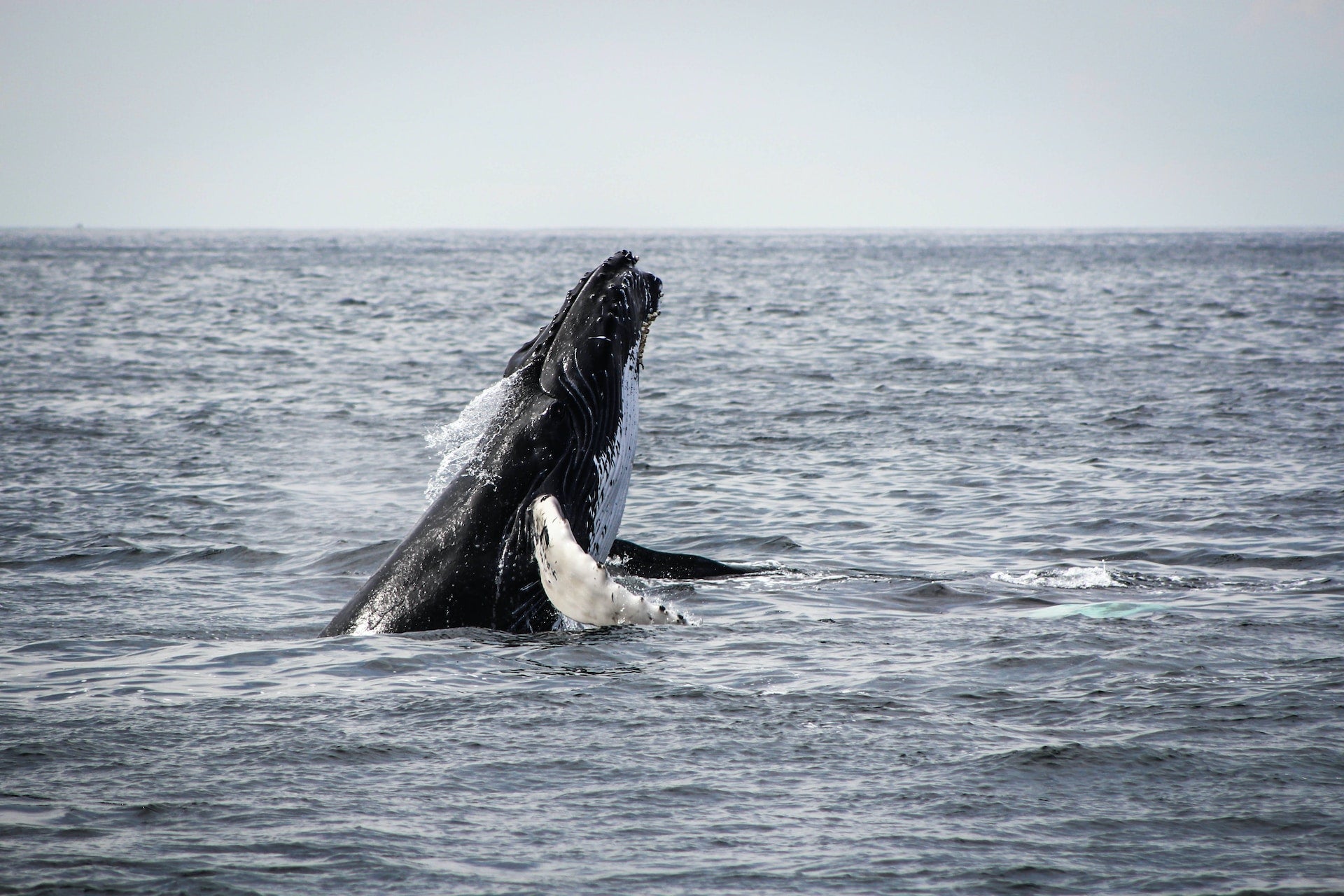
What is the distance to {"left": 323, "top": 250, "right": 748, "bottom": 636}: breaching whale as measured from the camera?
789 cm

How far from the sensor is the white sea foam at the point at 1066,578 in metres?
9.67

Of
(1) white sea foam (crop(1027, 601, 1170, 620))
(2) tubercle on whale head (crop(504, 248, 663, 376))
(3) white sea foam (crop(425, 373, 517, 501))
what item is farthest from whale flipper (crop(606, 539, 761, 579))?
(1) white sea foam (crop(1027, 601, 1170, 620))

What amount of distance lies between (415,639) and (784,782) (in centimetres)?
304

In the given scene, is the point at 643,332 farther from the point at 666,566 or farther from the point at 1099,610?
the point at 1099,610

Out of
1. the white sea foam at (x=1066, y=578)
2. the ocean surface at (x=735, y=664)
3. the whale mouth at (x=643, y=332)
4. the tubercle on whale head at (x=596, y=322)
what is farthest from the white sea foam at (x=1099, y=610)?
the tubercle on whale head at (x=596, y=322)

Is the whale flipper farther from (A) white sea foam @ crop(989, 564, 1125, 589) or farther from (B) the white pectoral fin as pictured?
(A) white sea foam @ crop(989, 564, 1125, 589)

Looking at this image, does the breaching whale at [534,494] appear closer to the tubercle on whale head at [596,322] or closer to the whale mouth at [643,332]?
the tubercle on whale head at [596,322]

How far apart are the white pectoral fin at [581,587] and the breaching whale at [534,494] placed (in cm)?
1

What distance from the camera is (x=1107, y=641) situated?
25.5ft

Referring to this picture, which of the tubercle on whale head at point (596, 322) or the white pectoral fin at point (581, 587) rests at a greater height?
the tubercle on whale head at point (596, 322)

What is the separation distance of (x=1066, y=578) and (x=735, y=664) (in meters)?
3.74

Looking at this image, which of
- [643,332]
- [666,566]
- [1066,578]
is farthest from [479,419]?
[1066,578]

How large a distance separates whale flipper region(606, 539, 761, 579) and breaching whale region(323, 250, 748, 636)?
258 millimetres

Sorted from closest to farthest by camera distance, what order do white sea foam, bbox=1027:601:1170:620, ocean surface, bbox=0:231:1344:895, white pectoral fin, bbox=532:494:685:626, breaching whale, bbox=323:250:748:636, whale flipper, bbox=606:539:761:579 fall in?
ocean surface, bbox=0:231:1344:895 < white pectoral fin, bbox=532:494:685:626 < breaching whale, bbox=323:250:748:636 < white sea foam, bbox=1027:601:1170:620 < whale flipper, bbox=606:539:761:579
